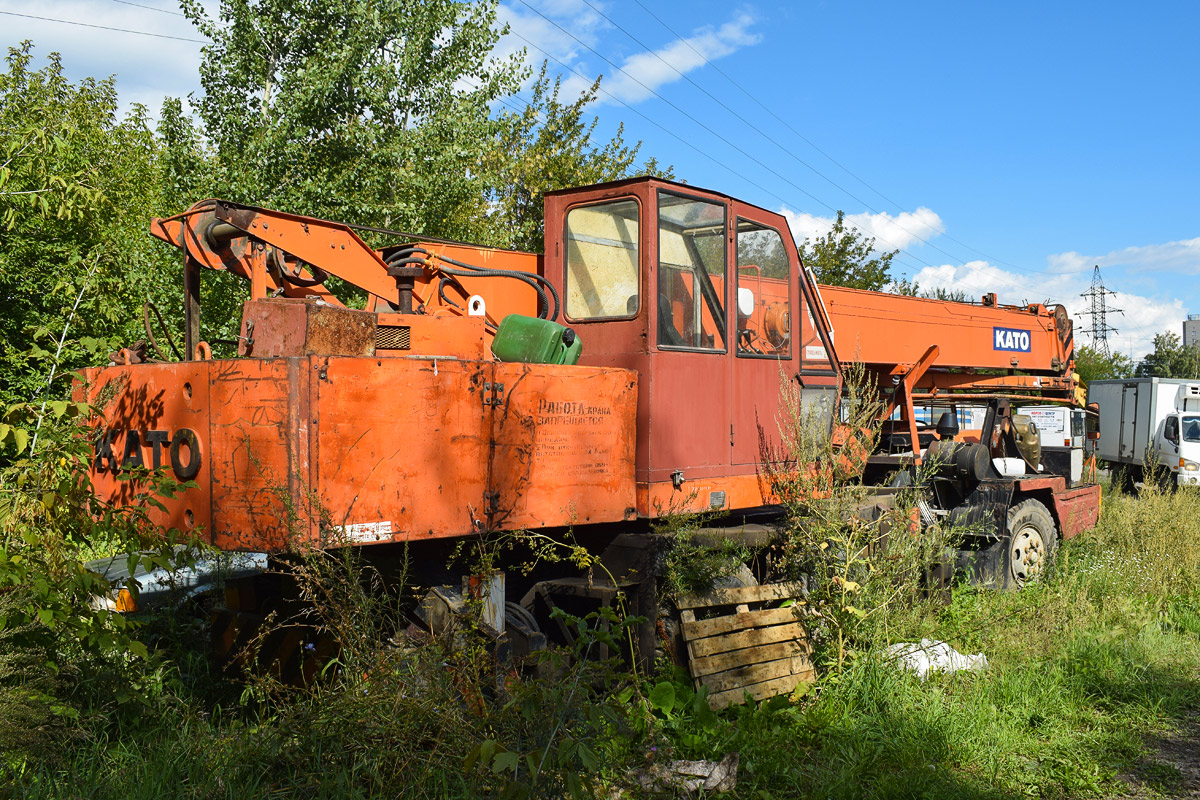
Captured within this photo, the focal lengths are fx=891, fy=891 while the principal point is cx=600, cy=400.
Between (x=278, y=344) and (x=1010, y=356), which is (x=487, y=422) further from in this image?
(x=1010, y=356)

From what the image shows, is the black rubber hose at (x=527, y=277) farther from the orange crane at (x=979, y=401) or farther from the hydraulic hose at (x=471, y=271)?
the orange crane at (x=979, y=401)

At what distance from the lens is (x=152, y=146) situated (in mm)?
22328

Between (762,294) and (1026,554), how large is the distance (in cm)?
500

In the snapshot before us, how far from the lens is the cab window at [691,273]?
18.1 ft

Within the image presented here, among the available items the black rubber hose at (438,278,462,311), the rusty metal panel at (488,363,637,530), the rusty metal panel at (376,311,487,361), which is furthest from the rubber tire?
the rusty metal panel at (376,311,487,361)

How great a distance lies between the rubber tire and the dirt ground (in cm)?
339

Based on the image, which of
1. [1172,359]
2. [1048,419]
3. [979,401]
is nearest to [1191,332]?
[1172,359]

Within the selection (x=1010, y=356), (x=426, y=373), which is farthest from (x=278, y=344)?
(x=1010, y=356)

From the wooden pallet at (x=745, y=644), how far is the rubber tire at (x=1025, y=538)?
413cm

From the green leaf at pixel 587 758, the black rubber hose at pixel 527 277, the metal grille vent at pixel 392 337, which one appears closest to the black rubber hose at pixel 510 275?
the black rubber hose at pixel 527 277

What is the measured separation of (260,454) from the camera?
A: 13.5 feet

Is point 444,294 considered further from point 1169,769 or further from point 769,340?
point 1169,769

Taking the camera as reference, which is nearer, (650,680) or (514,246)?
(650,680)

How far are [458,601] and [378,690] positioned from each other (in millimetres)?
914
